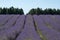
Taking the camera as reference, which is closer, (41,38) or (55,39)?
(55,39)

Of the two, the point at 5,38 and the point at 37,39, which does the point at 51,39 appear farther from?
the point at 5,38

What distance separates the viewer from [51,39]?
3.59m

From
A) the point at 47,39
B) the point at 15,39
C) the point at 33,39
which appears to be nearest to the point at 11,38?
the point at 15,39

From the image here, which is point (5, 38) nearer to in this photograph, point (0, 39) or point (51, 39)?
point (0, 39)

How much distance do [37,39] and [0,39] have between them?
2.14ft

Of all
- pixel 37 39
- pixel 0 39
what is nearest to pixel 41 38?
pixel 37 39

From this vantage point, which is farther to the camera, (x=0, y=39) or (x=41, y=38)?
(x=41, y=38)

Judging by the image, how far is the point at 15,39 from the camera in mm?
3721

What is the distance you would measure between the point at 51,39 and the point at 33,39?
1.04 ft

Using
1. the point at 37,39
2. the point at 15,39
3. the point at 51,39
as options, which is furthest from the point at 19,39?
the point at 51,39

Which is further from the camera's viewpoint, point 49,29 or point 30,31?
point 49,29

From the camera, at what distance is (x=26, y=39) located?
12.1 ft

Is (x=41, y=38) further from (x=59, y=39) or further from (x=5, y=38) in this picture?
(x=5, y=38)

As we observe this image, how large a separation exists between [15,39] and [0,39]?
30cm
